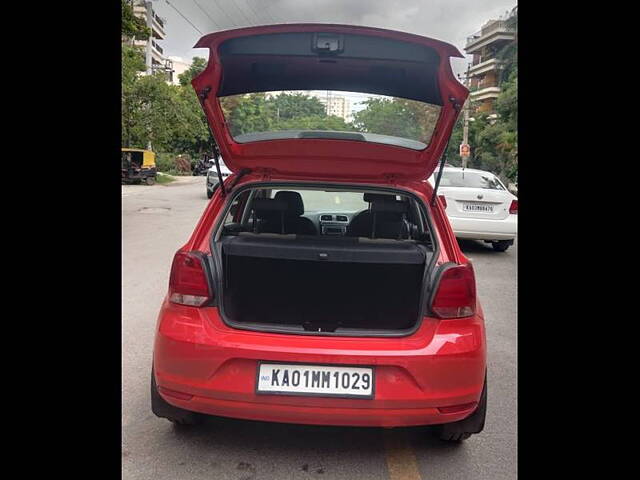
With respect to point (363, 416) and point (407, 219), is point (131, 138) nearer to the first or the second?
point (407, 219)

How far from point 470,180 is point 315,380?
26.4ft

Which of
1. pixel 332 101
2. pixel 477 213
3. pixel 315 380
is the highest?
pixel 332 101

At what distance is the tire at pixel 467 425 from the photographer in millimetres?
2827

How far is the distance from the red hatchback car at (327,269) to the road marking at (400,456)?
231 mm

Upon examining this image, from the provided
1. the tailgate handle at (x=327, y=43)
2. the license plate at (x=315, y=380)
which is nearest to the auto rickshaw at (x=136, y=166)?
the tailgate handle at (x=327, y=43)

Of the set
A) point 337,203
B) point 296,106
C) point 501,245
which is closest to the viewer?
point 296,106

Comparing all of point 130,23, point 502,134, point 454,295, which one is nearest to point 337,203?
point 454,295

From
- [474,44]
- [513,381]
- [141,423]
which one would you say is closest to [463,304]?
[513,381]

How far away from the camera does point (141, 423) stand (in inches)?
123

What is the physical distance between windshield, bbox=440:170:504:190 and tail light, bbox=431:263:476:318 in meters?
7.09

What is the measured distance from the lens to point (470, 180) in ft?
32.6

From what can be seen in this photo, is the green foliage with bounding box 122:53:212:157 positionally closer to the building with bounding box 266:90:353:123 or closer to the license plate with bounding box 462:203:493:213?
the license plate with bounding box 462:203:493:213

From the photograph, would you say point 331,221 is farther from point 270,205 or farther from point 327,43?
point 327,43

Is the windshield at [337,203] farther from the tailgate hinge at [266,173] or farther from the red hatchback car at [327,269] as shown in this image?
the tailgate hinge at [266,173]
